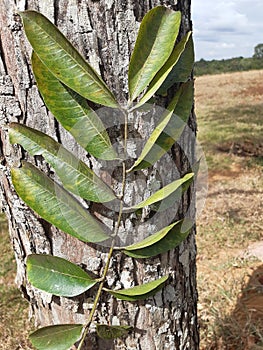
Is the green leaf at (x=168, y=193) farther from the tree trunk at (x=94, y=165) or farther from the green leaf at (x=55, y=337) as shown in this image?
the green leaf at (x=55, y=337)

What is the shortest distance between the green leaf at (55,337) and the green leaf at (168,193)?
249 mm

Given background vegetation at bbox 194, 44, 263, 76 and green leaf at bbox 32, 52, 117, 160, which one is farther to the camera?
background vegetation at bbox 194, 44, 263, 76

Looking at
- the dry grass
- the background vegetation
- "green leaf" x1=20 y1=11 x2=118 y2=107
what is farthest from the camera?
the background vegetation

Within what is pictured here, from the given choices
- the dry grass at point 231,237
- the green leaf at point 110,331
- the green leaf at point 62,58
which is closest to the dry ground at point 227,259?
the dry grass at point 231,237

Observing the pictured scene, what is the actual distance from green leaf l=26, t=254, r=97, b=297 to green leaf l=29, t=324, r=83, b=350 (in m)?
0.08

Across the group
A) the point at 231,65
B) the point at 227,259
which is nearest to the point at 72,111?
the point at 227,259

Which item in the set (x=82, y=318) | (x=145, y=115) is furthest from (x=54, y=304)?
(x=145, y=115)

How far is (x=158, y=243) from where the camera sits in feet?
2.55

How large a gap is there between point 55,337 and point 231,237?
1953mm

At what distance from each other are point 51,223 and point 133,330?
0.96ft

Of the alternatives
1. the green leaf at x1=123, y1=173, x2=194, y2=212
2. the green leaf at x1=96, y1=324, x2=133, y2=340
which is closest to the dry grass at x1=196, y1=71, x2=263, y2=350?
the green leaf at x1=96, y1=324, x2=133, y2=340

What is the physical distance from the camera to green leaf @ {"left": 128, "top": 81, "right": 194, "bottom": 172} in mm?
722

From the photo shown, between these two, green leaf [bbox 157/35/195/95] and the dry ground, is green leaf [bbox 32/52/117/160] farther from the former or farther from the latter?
the dry ground

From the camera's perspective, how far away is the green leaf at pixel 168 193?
73cm
